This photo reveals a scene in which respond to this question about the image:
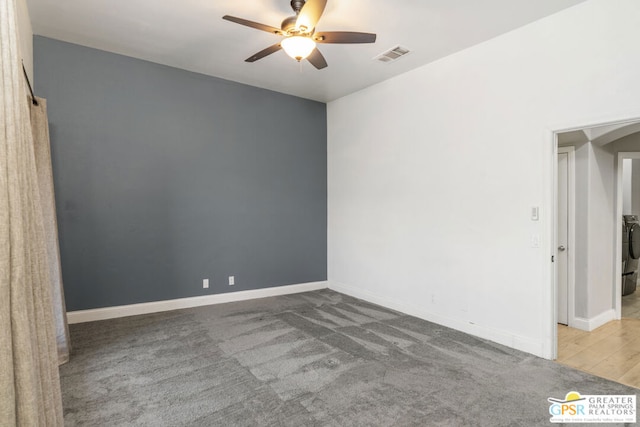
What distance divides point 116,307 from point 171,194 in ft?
5.18

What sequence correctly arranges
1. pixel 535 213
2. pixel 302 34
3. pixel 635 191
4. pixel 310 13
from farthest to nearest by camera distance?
pixel 635 191, pixel 535 213, pixel 302 34, pixel 310 13

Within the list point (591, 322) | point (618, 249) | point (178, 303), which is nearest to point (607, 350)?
point (591, 322)

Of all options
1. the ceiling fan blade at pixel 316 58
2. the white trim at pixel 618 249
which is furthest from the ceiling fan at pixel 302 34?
the white trim at pixel 618 249

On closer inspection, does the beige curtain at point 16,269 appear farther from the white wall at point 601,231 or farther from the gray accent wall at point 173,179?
the white wall at point 601,231

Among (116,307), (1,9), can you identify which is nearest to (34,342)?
(1,9)

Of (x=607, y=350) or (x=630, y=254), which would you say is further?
(x=630, y=254)

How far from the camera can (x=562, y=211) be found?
423 centimetres

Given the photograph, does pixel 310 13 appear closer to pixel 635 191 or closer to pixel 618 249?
pixel 618 249

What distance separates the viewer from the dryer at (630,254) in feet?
17.8

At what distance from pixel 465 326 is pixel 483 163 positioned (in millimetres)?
1865

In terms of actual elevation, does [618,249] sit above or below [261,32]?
below

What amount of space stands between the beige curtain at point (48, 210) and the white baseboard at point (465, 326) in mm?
3700

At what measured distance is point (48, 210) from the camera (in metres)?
3.01

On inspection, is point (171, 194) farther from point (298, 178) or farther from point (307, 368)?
point (307, 368)
